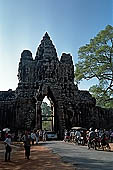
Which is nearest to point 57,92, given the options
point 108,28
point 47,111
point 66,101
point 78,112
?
point 66,101

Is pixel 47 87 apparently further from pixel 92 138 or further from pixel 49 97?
pixel 92 138

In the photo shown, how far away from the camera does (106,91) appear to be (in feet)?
67.9

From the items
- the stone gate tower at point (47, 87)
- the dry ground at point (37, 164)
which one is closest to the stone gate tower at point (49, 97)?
the stone gate tower at point (47, 87)

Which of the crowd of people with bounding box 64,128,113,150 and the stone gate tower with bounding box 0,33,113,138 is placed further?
the stone gate tower with bounding box 0,33,113,138

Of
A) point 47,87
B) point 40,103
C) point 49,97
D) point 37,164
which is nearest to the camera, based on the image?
point 37,164

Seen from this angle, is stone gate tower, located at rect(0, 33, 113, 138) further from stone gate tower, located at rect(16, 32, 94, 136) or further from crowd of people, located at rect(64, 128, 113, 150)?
crowd of people, located at rect(64, 128, 113, 150)

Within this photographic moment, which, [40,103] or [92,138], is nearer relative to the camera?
[92,138]

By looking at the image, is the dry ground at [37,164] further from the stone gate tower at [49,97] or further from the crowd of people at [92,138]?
the stone gate tower at [49,97]

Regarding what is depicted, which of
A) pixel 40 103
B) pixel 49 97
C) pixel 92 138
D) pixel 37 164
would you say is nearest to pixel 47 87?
pixel 40 103

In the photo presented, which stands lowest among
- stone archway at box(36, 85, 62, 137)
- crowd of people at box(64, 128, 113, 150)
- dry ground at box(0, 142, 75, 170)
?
dry ground at box(0, 142, 75, 170)

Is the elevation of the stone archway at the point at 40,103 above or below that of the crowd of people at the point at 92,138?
above

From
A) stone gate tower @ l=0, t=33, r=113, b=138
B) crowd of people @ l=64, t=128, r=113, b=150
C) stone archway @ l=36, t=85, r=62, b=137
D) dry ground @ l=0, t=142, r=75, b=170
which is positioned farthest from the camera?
stone gate tower @ l=0, t=33, r=113, b=138

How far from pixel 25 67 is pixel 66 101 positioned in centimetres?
828

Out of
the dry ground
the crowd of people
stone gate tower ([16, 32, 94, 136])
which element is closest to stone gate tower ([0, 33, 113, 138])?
stone gate tower ([16, 32, 94, 136])
